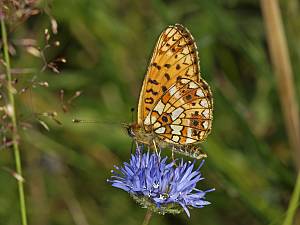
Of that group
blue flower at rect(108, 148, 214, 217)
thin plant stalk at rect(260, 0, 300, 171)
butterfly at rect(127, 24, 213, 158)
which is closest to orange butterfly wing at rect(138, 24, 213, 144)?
butterfly at rect(127, 24, 213, 158)

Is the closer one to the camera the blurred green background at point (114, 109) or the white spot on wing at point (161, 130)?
the white spot on wing at point (161, 130)

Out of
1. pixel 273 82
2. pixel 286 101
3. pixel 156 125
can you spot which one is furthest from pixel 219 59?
pixel 156 125

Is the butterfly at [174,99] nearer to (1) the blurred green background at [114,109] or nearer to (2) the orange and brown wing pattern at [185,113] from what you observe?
(2) the orange and brown wing pattern at [185,113]

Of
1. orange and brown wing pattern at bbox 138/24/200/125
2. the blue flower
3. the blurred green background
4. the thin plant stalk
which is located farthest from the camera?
the blurred green background

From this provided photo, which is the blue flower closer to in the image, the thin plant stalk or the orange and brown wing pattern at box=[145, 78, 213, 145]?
the orange and brown wing pattern at box=[145, 78, 213, 145]

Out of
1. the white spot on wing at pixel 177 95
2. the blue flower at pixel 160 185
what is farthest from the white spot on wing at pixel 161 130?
the blue flower at pixel 160 185

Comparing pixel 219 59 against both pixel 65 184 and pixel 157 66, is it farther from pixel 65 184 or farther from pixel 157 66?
A: pixel 157 66
